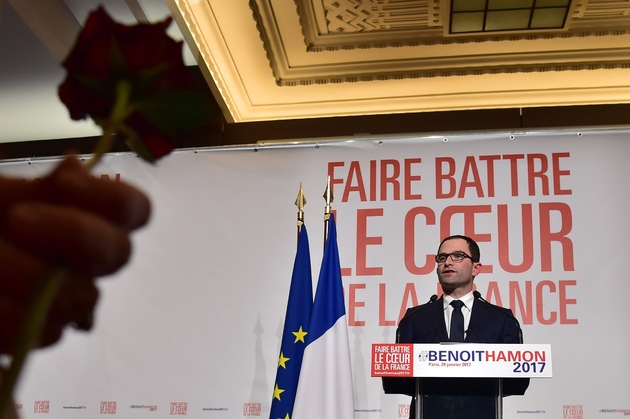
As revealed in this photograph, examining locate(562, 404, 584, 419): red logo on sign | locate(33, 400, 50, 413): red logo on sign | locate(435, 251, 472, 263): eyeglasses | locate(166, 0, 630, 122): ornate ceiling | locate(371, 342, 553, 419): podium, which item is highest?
locate(166, 0, 630, 122): ornate ceiling

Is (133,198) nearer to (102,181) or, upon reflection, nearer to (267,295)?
(102,181)

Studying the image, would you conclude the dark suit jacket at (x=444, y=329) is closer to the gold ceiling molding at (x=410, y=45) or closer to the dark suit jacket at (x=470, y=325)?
the dark suit jacket at (x=470, y=325)

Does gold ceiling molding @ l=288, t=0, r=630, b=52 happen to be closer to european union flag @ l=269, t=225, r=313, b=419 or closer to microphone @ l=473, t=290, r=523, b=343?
european union flag @ l=269, t=225, r=313, b=419

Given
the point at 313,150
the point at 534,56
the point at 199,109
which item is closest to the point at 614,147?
the point at 534,56

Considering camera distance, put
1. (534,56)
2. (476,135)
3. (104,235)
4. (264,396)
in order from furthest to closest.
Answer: (534,56), (476,135), (264,396), (104,235)

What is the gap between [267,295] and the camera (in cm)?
380

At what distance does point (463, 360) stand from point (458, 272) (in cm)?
92

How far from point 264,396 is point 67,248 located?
362 cm

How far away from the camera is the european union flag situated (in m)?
3.29

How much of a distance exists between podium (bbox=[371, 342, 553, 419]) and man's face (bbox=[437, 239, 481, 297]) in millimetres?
663

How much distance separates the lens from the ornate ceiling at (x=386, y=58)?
4.21 meters

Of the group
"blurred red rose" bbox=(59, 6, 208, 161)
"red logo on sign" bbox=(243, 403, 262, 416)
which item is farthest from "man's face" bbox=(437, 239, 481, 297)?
"blurred red rose" bbox=(59, 6, 208, 161)

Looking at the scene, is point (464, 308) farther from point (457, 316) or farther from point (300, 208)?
point (300, 208)

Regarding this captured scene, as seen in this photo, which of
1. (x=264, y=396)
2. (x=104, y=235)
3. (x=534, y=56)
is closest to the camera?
(x=104, y=235)
